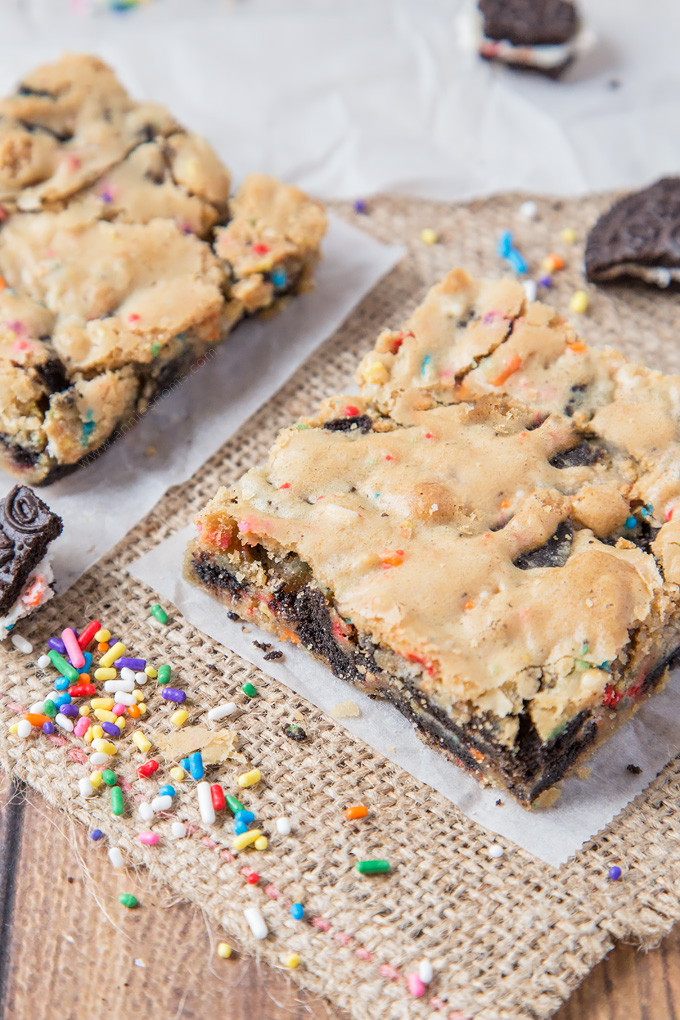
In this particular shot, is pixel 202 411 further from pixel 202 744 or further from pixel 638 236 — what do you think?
pixel 638 236

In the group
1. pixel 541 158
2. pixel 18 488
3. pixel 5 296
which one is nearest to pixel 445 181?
pixel 541 158

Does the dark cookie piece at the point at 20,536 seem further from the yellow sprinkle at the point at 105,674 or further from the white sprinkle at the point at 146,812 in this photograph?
the white sprinkle at the point at 146,812

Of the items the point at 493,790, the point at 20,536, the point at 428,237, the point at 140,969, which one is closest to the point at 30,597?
the point at 20,536

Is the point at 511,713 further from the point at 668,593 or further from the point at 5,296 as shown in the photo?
the point at 5,296

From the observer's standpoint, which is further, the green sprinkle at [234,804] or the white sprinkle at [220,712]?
the white sprinkle at [220,712]

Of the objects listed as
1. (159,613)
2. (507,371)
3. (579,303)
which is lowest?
(159,613)

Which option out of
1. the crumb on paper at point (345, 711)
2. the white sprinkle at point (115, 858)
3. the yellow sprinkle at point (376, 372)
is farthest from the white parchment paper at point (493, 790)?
the yellow sprinkle at point (376, 372)
